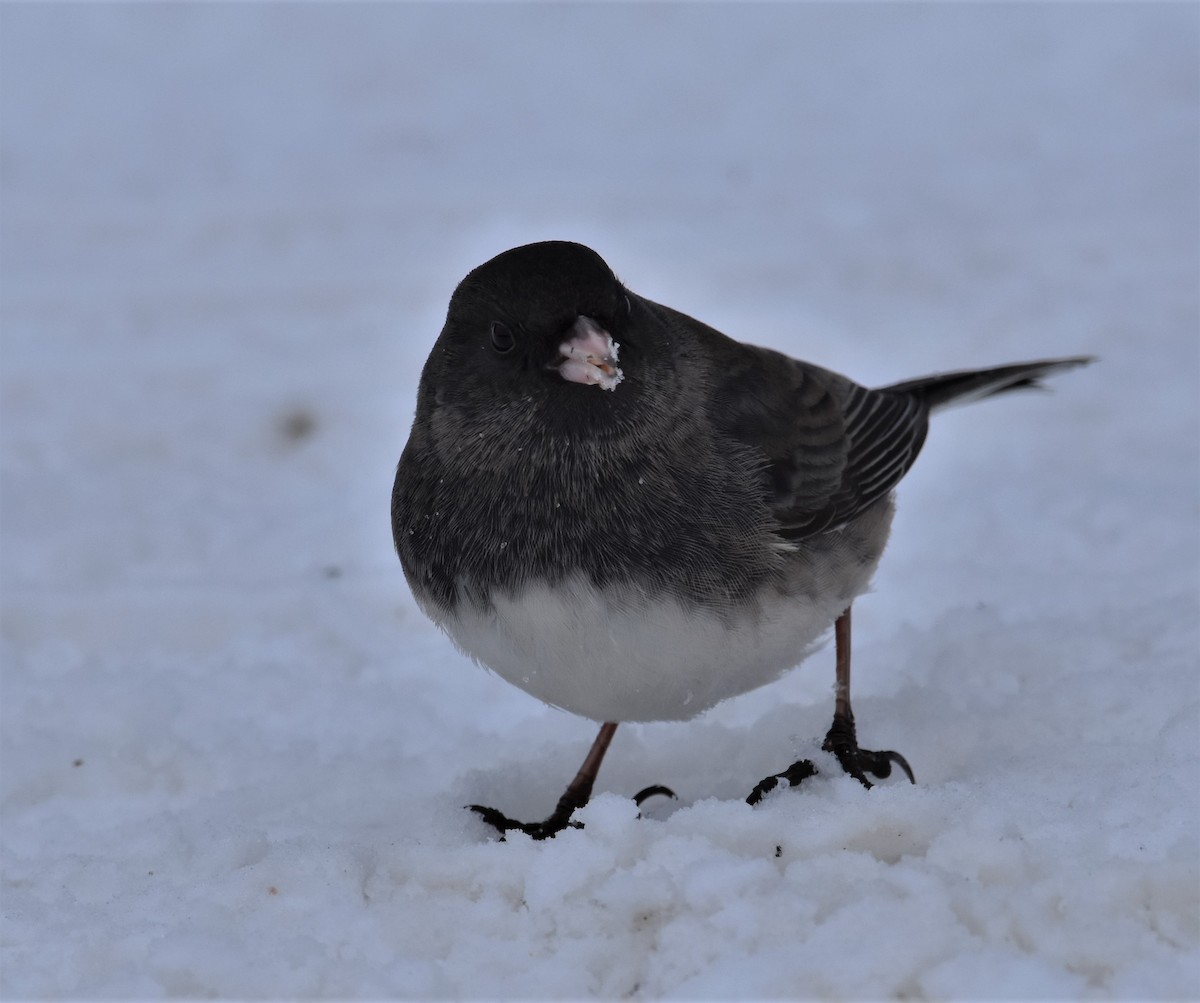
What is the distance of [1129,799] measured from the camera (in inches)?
88.7

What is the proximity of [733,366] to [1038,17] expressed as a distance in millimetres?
4855

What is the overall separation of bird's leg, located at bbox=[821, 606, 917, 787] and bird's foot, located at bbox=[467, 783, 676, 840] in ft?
1.12

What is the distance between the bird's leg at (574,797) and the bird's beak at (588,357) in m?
0.72

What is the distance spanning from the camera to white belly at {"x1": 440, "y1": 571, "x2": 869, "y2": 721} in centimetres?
234

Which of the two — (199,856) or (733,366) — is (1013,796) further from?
(199,856)

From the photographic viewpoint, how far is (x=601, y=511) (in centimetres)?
241

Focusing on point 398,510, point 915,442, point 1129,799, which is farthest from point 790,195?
point 1129,799

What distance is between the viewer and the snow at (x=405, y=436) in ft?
6.81

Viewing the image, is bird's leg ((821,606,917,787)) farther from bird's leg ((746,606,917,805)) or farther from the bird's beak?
the bird's beak

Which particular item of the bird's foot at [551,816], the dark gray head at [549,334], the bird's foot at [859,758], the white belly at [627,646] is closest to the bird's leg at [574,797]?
the bird's foot at [551,816]

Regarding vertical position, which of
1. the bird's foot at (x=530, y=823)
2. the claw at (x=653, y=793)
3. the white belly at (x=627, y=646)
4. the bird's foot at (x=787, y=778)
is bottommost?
the bird's foot at (x=530, y=823)

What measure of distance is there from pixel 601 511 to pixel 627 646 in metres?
0.23

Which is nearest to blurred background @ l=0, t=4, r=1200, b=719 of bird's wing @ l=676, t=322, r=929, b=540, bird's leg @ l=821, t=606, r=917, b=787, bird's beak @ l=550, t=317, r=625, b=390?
bird's wing @ l=676, t=322, r=929, b=540

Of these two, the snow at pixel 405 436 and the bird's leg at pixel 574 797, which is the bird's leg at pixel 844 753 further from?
the bird's leg at pixel 574 797
